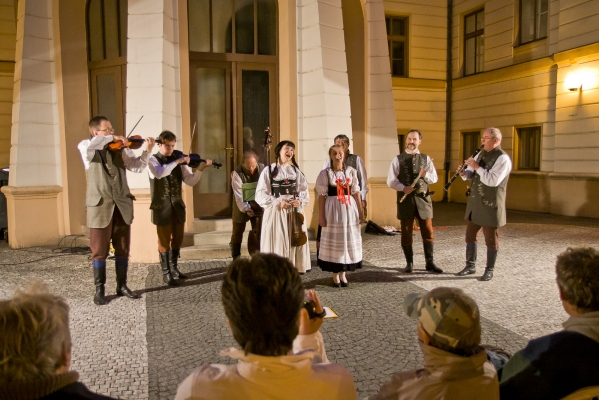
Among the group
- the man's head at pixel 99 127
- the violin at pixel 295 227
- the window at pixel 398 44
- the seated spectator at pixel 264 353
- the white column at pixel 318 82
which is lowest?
the violin at pixel 295 227

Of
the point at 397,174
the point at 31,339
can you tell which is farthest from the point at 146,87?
the point at 31,339

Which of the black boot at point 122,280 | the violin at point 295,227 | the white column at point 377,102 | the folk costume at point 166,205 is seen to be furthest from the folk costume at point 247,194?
the white column at point 377,102

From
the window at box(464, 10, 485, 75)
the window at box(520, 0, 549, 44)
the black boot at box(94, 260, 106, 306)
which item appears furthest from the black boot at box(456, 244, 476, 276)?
the window at box(464, 10, 485, 75)

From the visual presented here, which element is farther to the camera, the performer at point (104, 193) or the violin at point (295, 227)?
the violin at point (295, 227)

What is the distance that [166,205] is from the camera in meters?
5.82

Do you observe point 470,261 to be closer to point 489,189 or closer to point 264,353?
point 489,189

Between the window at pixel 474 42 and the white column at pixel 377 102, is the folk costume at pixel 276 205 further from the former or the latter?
the window at pixel 474 42

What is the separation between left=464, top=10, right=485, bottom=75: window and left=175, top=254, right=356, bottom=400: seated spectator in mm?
15789

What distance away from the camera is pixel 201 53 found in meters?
8.30

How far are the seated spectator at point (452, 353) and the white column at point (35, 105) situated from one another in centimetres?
838

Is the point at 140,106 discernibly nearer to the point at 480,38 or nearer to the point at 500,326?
the point at 500,326

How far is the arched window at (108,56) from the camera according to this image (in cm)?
850

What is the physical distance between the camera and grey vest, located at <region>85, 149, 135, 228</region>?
507cm

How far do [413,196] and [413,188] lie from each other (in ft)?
0.38
